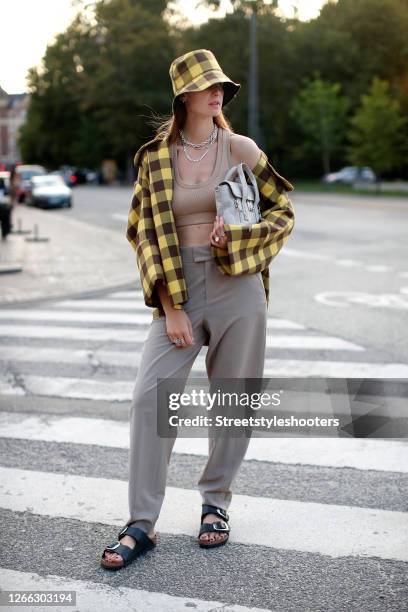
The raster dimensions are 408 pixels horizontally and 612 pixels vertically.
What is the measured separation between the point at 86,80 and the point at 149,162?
65.9 meters

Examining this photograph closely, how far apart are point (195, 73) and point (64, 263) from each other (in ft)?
38.4

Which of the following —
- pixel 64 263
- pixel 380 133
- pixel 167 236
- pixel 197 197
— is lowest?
pixel 64 263

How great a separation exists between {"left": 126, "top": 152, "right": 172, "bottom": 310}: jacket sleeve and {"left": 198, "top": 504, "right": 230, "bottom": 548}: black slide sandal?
2.87ft

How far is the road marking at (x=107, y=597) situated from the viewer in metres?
3.04

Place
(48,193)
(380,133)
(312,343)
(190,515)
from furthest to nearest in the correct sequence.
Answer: (380,133) < (48,193) < (312,343) < (190,515)

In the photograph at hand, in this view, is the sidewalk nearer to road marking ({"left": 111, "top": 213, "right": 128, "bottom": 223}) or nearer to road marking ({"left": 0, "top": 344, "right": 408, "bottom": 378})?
road marking ({"left": 0, "top": 344, "right": 408, "bottom": 378})

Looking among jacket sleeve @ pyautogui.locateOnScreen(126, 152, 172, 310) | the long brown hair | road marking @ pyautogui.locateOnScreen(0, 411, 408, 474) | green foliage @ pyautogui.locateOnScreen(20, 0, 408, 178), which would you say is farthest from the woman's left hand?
green foliage @ pyautogui.locateOnScreen(20, 0, 408, 178)

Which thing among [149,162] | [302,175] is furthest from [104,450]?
[302,175]

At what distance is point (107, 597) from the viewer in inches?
123

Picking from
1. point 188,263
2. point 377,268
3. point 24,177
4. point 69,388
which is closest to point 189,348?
point 188,263

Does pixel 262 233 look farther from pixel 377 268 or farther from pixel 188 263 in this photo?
pixel 377 268

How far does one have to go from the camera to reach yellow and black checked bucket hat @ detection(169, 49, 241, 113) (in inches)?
135

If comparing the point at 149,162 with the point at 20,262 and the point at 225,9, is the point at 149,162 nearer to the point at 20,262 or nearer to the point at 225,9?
the point at 20,262

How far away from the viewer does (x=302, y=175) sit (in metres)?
64.0
